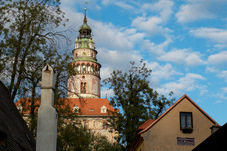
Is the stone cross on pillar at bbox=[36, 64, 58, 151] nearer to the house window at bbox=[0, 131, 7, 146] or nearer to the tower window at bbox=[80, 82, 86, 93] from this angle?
the house window at bbox=[0, 131, 7, 146]

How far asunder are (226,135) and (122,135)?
1095 inches

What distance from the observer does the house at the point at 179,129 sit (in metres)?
22.9

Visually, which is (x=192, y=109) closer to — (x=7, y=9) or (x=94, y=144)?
(x=7, y=9)

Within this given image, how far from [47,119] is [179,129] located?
14.0 metres

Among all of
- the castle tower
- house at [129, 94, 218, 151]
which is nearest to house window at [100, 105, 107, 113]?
the castle tower

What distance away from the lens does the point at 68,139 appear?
26.5m

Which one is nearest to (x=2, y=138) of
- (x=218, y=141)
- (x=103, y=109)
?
(x=218, y=141)

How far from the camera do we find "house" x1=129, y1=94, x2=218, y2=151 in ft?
75.0

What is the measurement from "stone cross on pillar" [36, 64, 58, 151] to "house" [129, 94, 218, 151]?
12.3 metres

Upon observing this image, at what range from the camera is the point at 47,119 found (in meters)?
11.2

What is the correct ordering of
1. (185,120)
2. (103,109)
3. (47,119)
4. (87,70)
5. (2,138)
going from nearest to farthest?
(2,138) < (47,119) < (185,120) < (103,109) < (87,70)

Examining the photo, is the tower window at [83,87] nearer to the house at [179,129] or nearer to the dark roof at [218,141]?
the house at [179,129]

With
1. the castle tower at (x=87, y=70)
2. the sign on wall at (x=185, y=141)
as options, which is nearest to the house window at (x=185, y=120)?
the sign on wall at (x=185, y=141)

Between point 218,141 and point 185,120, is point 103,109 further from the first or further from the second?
point 218,141
